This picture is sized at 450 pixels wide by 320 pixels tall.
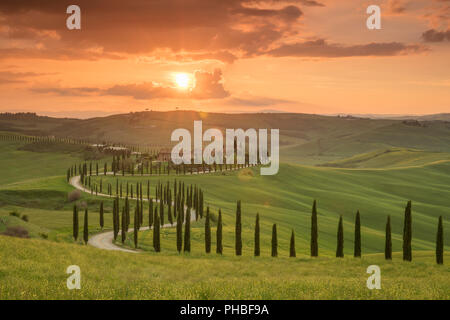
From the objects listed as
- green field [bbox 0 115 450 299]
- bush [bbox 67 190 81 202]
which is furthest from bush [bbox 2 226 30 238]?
bush [bbox 67 190 81 202]

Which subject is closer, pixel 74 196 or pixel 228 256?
pixel 228 256

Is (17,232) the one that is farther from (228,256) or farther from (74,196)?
(74,196)

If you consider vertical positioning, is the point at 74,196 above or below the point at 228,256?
below

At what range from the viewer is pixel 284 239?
3969 inches

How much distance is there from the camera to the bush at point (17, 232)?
6956 centimetres

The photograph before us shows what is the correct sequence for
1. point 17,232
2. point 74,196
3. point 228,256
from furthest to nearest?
point 74,196 < point 17,232 < point 228,256

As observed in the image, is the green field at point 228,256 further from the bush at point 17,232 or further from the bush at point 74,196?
the bush at point 74,196

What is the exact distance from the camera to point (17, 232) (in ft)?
233

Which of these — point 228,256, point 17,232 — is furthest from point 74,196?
point 228,256

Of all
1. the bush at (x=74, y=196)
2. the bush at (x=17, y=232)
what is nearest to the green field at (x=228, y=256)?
the bush at (x=17, y=232)

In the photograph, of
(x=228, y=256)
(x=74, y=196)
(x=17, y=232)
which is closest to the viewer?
(x=228, y=256)
